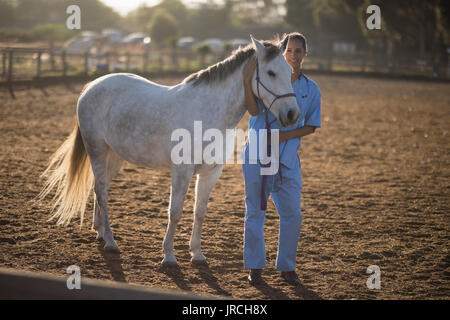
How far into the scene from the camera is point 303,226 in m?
5.17

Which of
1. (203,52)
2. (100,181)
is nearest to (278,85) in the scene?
(100,181)

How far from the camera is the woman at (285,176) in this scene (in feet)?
12.0

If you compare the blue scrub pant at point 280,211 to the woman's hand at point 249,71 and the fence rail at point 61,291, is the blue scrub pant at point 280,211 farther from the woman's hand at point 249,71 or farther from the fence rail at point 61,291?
the fence rail at point 61,291

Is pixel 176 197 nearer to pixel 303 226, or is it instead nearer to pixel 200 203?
pixel 200 203

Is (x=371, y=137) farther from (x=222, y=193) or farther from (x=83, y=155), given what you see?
(x=83, y=155)

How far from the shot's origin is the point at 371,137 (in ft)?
35.3

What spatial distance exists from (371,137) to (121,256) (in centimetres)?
798

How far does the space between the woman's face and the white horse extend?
20 cm

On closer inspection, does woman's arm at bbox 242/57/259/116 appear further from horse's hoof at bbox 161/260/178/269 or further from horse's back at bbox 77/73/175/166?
horse's hoof at bbox 161/260/178/269

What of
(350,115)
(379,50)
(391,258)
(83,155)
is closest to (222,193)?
(83,155)

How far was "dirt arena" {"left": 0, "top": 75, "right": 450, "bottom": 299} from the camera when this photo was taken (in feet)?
12.4

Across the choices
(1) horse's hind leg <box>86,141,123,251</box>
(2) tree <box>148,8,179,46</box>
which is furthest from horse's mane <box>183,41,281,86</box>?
(2) tree <box>148,8,179,46</box>

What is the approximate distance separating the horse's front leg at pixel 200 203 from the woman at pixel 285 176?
52 cm

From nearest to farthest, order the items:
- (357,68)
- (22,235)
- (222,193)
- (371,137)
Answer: (22,235)
(222,193)
(371,137)
(357,68)
